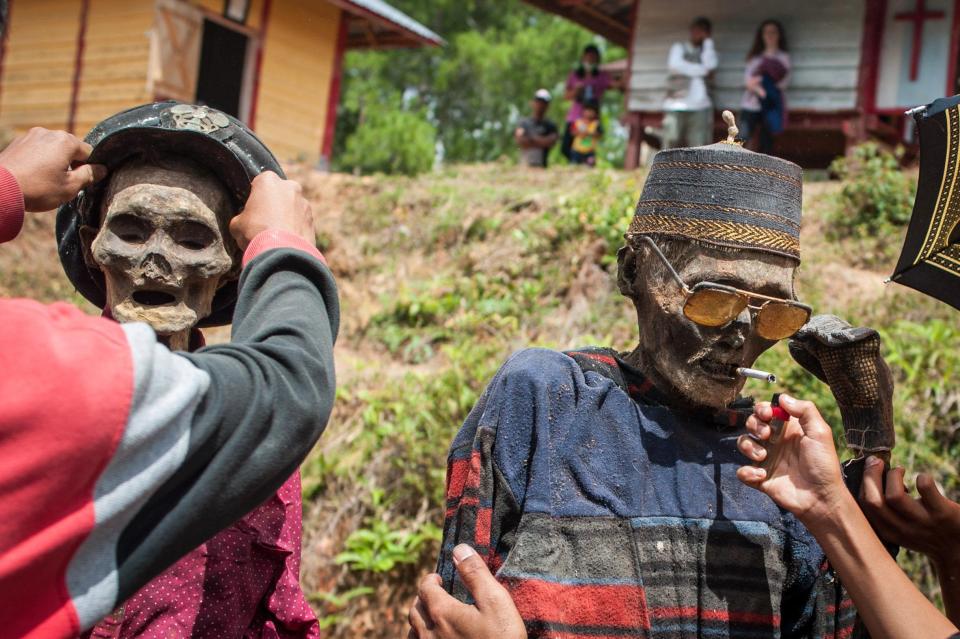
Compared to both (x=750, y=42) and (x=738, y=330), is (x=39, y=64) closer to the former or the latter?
(x=750, y=42)

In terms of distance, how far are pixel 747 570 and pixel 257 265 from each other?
4.22 feet

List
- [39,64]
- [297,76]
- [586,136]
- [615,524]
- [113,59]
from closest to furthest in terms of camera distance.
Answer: [615,524] < [586,136] < [113,59] < [39,64] < [297,76]

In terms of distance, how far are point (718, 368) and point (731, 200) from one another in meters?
0.40

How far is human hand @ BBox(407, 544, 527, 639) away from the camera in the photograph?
2.08 m

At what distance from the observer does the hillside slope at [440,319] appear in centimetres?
605

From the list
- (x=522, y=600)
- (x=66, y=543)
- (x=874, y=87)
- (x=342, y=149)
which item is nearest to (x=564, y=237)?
(x=874, y=87)

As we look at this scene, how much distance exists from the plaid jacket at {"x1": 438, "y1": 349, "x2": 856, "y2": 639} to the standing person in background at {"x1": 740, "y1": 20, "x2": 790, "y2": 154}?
9595mm

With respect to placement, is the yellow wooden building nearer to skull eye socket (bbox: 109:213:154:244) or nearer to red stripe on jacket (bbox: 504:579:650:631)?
skull eye socket (bbox: 109:213:154:244)

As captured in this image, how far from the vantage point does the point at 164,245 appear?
248 centimetres

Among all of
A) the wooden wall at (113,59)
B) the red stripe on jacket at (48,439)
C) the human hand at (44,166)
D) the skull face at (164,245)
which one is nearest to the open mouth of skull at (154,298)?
the skull face at (164,245)

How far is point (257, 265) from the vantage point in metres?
1.86

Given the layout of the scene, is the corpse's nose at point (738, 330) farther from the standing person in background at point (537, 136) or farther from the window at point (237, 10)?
the window at point (237, 10)

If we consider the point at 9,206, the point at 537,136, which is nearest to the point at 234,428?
the point at 9,206

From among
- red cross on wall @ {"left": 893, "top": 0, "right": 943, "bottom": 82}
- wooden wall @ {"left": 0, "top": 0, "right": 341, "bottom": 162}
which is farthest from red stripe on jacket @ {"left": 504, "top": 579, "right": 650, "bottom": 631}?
wooden wall @ {"left": 0, "top": 0, "right": 341, "bottom": 162}
